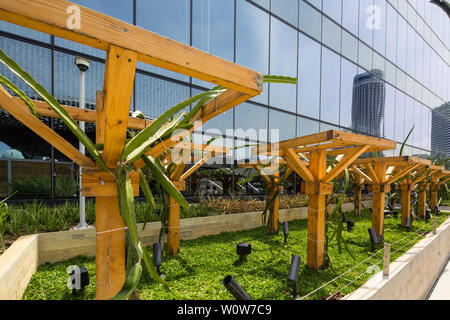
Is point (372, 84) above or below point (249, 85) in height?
above

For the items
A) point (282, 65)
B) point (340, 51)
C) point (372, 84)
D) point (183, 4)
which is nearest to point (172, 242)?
point (183, 4)

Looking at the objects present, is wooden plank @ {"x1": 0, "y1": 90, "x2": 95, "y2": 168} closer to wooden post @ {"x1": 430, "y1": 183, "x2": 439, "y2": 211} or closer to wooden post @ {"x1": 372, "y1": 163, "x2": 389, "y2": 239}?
wooden post @ {"x1": 372, "y1": 163, "x2": 389, "y2": 239}

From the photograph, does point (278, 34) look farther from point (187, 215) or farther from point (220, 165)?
point (187, 215)

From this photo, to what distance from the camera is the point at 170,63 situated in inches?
30.8

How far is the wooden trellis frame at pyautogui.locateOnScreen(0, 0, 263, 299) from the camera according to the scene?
604 mm

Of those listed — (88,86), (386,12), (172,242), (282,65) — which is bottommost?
(172,242)

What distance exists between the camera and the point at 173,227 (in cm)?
307

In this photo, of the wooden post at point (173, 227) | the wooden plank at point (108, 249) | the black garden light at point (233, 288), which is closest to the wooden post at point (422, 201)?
the wooden post at point (173, 227)

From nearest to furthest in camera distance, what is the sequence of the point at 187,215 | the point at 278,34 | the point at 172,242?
the point at 172,242
the point at 187,215
the point at 278,34

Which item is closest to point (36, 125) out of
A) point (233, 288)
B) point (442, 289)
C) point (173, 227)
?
point (233, 288)

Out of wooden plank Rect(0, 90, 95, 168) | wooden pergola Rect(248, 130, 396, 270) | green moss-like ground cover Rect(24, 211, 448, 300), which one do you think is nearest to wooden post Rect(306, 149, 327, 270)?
wooden pergola Rect(248, 130, 396, 270)

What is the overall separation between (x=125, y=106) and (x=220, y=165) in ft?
20.0

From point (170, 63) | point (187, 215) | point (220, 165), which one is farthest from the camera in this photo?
point (220, 165)

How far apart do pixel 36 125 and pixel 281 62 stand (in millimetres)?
8368
